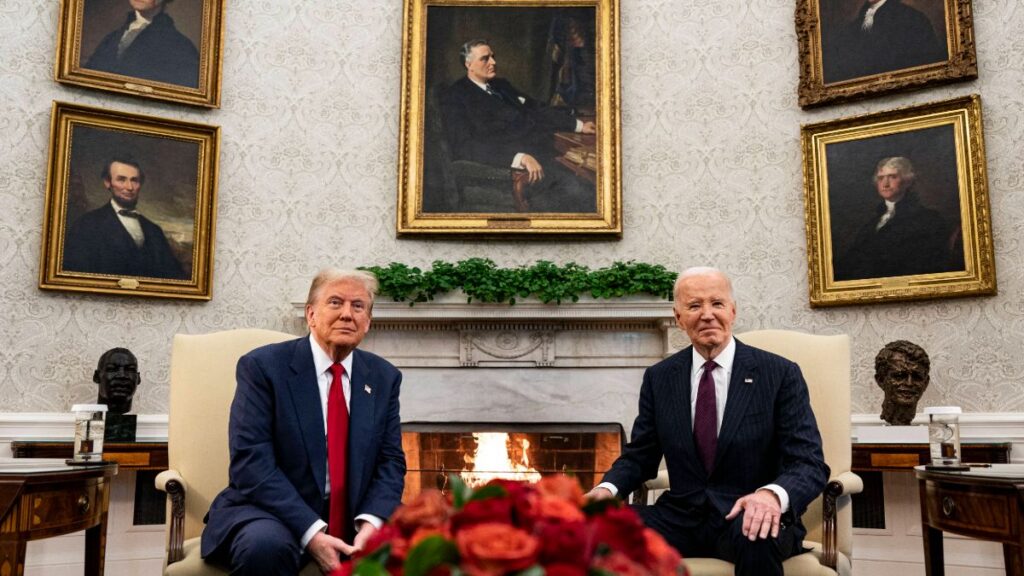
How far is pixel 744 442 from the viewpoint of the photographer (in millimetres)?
2850

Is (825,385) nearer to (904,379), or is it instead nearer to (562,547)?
(904,379)

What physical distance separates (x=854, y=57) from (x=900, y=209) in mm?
1131

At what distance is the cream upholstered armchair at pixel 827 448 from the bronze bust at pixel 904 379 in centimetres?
154

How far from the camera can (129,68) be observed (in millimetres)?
5449

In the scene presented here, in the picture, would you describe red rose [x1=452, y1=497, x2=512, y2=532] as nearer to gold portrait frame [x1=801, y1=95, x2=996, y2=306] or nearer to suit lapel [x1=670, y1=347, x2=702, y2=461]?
suit lapel [x1=670, y1=347, x2=702, y2=461]

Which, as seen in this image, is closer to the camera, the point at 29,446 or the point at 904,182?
the point at 29,446

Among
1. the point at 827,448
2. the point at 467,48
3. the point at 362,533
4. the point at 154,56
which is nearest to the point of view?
the point at 362,533

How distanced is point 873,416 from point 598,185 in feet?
7.98

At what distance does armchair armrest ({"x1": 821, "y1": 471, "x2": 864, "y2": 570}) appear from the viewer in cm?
278

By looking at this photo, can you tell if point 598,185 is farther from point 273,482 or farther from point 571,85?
point 273,482

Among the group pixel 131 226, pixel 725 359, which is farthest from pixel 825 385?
pixel 131 226

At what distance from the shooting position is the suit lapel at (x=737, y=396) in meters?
2.86

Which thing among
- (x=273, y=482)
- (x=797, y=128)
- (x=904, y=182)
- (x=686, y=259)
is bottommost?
(x=273, y=482)

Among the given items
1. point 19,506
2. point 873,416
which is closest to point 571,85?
point 873,416
